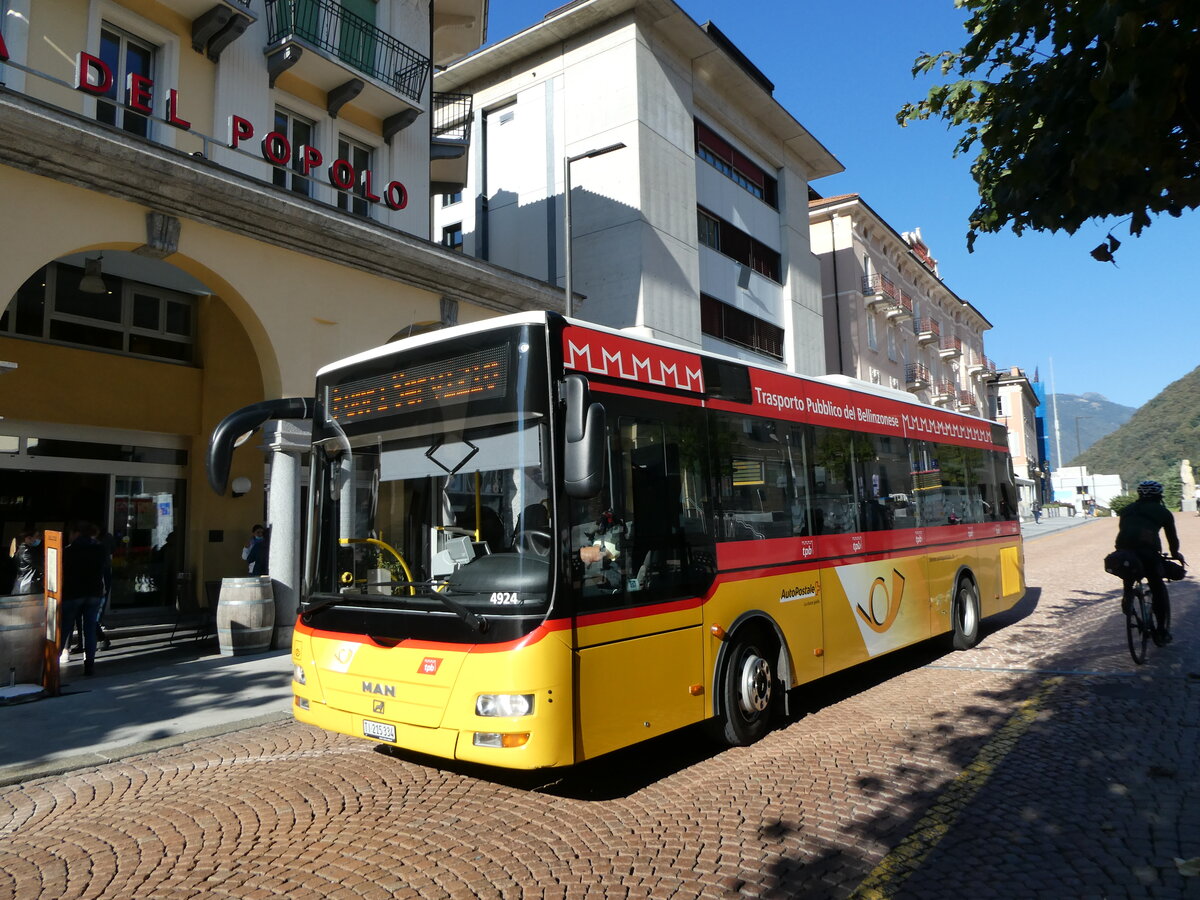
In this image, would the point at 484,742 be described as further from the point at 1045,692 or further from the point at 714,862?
the point at 1045,692

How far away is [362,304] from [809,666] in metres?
9.52

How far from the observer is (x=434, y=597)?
4.99m

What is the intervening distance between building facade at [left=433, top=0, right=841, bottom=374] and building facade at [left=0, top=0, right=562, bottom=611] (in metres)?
4.26

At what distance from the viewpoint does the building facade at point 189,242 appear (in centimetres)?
1041

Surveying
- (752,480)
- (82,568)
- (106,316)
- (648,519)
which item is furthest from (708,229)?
(648,519)

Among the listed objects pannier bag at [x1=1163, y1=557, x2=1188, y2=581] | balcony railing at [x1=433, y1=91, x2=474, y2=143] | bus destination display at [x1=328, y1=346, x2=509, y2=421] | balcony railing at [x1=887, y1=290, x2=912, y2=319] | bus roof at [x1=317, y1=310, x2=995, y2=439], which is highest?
balcony railing at [x1=433, y1=91, x2=474, y2=143]

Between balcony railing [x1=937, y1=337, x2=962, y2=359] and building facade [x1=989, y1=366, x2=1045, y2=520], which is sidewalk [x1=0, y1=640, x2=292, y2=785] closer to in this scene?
balcony railing [x1=937, y1=337, x2=962, y2=359]

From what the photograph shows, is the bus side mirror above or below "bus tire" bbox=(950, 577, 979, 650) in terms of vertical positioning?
above

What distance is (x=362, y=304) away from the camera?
1352 cm

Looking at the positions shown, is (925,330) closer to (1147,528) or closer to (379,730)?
(1147,528)

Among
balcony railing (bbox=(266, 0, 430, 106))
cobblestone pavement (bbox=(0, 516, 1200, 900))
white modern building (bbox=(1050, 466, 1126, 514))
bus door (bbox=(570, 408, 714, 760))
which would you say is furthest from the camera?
white modern building (bbox=(1050, 466, 1126, 514))

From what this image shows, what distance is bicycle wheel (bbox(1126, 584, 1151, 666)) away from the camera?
849 cm

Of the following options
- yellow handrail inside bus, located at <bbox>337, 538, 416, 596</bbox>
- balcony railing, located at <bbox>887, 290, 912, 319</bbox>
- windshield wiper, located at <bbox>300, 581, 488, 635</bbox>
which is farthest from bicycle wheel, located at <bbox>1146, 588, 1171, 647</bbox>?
balcony railing, located at <bbox>887, 290, 912, 319</bbox>

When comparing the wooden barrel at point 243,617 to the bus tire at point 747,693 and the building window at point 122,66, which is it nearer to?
the building window at point 122,66
